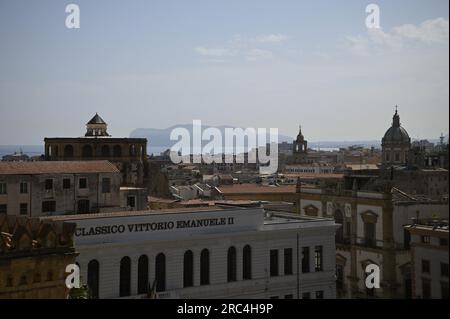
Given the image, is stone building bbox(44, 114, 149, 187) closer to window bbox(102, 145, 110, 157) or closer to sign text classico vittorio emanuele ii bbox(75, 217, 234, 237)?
window bbox(102, 145, 110, 157)

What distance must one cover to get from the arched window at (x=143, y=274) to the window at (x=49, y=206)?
10.6 metres

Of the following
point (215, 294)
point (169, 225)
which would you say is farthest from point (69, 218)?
point (215, 294)

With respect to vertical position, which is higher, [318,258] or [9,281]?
→ [9,281]

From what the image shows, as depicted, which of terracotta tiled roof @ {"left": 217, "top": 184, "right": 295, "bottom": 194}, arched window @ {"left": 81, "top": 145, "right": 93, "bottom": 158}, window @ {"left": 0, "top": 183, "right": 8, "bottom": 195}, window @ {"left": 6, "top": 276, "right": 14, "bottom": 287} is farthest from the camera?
terracotta tiled roof @ {"left": 217, "top": 184, "right": 295, "bottom": 194}

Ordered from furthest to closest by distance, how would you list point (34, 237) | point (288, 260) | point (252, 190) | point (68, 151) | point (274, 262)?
point (252, 190) < point (68, 151) < point (288, 260) < point (274, 262) < point (34, 237)

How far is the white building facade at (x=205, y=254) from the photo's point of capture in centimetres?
2488

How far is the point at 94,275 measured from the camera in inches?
968

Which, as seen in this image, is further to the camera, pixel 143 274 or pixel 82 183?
pixel 82 183

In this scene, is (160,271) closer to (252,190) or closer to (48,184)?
(48,184)

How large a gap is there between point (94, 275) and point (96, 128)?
Answer: 28.3 meters

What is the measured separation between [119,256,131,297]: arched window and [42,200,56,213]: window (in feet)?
34.6

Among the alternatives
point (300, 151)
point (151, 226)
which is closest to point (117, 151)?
point (151, 226)

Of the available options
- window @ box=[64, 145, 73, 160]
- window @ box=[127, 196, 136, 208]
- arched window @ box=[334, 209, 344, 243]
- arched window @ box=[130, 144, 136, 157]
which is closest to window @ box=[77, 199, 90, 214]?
window @ box=[127, 196, 136, 208]

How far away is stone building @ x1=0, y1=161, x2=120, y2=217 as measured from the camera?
33.3 metres
